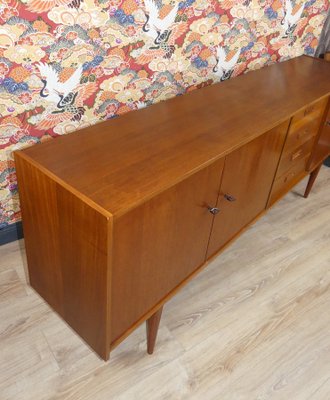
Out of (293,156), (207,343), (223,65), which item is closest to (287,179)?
(293,156)

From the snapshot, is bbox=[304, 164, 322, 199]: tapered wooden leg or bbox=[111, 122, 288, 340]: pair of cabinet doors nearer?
bbox=[111, 122, 288, 340]: pair of cabinet doors

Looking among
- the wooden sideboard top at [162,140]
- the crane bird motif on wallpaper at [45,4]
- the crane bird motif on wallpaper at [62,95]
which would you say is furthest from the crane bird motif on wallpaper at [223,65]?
the crane bird motif on wallpaper at [45,4]

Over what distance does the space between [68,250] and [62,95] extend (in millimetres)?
585

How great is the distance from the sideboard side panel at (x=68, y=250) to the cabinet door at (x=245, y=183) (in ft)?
1.58

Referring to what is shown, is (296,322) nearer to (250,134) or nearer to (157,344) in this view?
(157,344)

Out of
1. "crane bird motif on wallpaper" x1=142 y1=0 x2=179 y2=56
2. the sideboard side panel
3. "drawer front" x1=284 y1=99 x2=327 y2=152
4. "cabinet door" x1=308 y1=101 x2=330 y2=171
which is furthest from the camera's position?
"cabinet door" x1=308 y1=101 x2=330 y2=171

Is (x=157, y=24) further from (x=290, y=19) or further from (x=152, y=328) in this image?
(x=152, y=328)

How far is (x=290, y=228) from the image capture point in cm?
199

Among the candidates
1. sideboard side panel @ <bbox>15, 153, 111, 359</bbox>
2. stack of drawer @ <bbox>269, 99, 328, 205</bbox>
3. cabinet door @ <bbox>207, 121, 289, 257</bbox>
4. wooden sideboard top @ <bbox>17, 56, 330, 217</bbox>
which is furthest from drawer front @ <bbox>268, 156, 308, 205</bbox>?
sideboard side panel @ <bbox>15, 153, 111, 359</bbox>

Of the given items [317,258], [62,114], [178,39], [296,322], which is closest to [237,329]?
[296,322]

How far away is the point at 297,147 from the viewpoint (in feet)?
5.46

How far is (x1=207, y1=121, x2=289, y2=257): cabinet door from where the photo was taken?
1232 mm

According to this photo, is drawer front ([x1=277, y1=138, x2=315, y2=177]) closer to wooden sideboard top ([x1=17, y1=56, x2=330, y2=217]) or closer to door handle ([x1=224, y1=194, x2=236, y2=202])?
wooden sideboard top ([x1=17, y1=56, x2=330, y2=217])

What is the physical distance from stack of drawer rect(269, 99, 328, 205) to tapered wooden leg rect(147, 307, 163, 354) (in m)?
0.77
